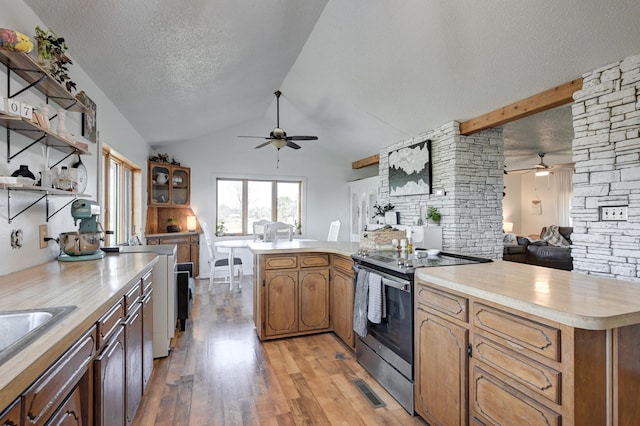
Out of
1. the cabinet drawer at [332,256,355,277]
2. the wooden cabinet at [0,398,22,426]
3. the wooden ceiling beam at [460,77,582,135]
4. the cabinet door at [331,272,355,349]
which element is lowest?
the cabinet door at [331,272,355,349]

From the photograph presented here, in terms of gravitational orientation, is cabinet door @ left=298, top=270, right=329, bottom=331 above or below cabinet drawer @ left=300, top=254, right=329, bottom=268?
below

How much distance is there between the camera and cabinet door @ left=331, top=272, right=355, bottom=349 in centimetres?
277

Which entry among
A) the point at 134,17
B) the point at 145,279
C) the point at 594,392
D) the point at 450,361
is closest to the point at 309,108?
the point at 134,17

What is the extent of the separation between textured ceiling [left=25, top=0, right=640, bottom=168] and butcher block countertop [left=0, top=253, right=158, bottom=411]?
143 cm

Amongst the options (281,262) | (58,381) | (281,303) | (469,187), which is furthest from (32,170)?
(469,187)

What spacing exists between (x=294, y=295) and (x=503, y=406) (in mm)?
2003

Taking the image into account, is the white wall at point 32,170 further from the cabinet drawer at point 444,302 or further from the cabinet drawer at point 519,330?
the cabinet drawer at point 519,330

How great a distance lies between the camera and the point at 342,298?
2.92m

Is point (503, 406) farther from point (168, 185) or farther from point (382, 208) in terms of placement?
point (168, 185)

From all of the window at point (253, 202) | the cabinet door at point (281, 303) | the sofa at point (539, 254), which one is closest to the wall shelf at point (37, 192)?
the cabinet door at point (281, 303)

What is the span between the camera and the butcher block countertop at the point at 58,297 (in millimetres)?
683

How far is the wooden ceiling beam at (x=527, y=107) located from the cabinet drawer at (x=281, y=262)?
9.31ft

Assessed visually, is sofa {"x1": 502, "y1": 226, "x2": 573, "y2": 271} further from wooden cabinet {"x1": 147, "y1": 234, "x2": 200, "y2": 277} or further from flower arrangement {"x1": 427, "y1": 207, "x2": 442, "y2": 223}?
wooden cabinet {"x1": 147, "y1": 234, "x2": 200, "y2": 277}

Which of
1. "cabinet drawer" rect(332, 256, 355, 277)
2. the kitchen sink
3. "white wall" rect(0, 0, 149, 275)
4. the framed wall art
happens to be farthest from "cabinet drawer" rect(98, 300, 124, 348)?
the framed wall art
